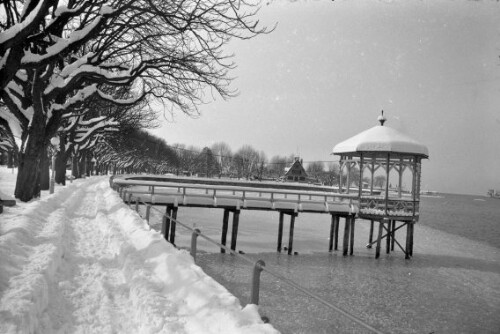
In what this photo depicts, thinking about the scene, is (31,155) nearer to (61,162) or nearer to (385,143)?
(61,162)

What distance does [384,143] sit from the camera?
23.6 m

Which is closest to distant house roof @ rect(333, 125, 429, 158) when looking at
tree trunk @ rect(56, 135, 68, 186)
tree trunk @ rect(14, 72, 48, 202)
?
tree trunk @ rect(14, 72, 48, 202)

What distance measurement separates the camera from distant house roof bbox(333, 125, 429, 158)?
77.3ft

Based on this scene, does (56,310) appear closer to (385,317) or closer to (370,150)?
(385,317)

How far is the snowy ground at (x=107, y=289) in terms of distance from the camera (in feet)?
14.3

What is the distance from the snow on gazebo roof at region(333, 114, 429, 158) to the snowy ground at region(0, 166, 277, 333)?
18.0m

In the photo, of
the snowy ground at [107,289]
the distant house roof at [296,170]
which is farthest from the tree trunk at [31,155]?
the distant house roof at [296,170]

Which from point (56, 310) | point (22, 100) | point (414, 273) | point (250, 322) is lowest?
point (414, 273)

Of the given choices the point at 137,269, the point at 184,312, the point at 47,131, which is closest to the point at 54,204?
the point at 47,131

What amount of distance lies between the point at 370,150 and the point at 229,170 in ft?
366

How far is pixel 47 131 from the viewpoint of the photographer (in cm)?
1516

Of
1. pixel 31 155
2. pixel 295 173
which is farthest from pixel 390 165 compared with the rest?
pixel 295 173

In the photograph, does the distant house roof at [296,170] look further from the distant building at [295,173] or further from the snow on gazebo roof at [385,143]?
the snow on gazebo roof at [385,143]

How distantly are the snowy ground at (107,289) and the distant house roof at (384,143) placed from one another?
17975 mm
